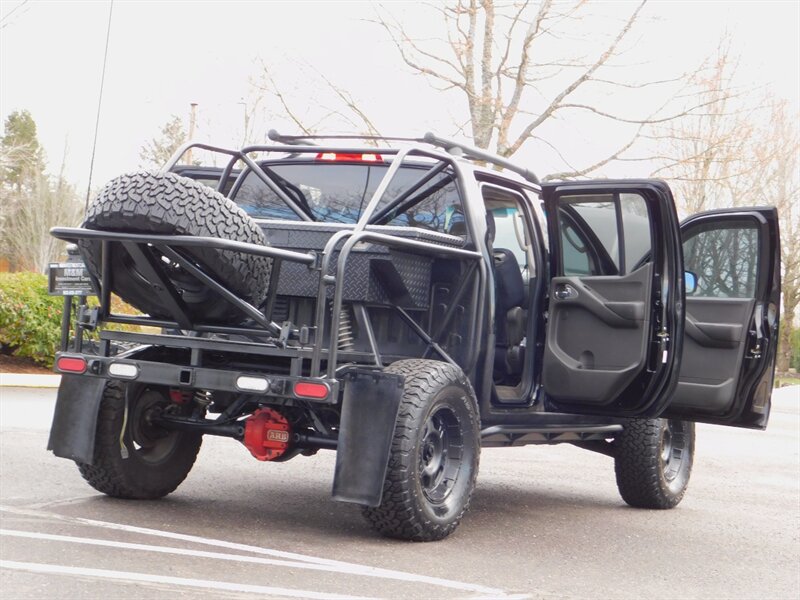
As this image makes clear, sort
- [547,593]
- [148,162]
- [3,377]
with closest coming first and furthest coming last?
[547,593] → [3,377] → [148,162]

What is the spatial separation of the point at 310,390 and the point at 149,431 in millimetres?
1623

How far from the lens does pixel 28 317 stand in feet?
52.8

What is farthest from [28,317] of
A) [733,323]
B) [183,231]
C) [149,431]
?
[183,231]

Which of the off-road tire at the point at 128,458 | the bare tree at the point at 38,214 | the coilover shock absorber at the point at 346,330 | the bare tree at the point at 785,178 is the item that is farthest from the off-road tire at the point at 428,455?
the bare tree at the point at 38,214

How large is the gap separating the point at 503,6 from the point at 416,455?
51.2 ft

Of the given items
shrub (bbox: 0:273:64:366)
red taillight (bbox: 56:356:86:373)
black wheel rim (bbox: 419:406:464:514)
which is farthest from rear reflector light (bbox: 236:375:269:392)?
shrub (bbox: 0:273:64:366)

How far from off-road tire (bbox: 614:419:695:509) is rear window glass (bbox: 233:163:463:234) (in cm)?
227

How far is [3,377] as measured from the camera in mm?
15172

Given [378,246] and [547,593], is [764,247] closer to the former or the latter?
[378,246]

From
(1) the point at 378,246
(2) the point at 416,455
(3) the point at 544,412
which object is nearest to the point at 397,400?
(2) the point at 416,455

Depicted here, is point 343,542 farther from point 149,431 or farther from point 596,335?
point 596,335

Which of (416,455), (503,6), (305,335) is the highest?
(503,6)

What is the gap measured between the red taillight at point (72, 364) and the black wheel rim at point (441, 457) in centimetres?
179

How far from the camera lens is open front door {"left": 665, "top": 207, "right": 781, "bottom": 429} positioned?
7.24m
